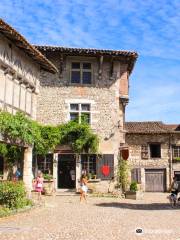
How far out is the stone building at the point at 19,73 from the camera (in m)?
14.8

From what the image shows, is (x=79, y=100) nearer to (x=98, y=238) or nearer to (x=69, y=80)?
(x=69, y=80)

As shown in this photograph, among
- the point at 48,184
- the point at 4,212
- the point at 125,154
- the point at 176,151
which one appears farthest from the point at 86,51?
the point at 4,212

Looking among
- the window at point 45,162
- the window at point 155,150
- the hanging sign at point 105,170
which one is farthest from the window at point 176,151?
the window at point 45,162

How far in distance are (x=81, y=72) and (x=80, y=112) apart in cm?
253

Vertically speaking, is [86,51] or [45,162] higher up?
[86,51]

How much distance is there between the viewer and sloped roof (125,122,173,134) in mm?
32969

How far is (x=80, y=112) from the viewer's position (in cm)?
2562

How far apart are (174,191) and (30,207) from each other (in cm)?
720

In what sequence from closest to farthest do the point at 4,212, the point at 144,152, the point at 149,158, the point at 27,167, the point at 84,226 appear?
the point at 84,226 → the point at 4,212 → the point at 27,167 → the point at 149,158 → the point at 144,152

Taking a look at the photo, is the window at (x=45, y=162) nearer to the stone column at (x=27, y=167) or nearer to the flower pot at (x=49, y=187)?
the flower pot at (x=49, y=187)

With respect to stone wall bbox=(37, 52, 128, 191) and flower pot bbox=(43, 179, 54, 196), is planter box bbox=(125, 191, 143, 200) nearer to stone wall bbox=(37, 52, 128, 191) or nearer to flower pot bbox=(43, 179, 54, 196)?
stone wall bbox=(37, 52, 128, 191)

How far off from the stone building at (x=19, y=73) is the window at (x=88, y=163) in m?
7.70

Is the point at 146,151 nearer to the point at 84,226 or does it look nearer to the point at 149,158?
the point at 149,158

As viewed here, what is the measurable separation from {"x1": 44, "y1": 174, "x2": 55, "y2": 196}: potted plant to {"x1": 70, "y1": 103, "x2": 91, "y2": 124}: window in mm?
3836
